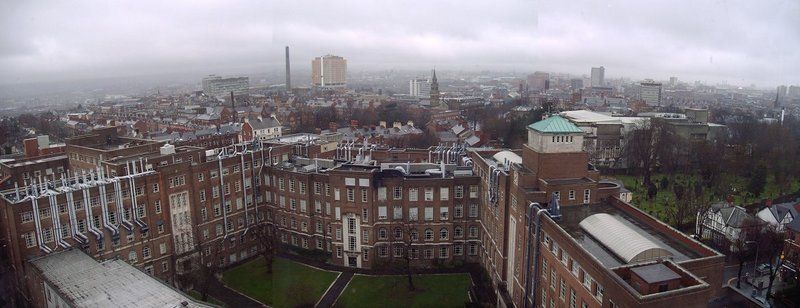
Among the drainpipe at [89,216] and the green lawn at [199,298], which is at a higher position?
the drainpipe at [89,216]

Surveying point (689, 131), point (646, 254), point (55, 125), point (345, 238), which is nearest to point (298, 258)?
point (345, 238)

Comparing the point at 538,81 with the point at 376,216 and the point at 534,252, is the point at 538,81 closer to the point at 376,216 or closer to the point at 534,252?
the point at 376,216

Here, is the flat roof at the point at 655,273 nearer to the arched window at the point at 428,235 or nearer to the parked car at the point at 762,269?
the arched window at the point at 428,235

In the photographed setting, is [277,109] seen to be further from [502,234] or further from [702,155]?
[502,234]

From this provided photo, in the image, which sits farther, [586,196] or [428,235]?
[428,235]

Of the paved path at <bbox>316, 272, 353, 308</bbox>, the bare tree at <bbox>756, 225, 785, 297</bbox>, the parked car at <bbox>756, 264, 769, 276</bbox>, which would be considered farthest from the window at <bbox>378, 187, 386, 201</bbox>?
the parked car at <bbox>756, 264, 769, 276</bbox>

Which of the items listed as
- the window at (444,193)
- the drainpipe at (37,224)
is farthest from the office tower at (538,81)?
the drainpipe at (37,224)

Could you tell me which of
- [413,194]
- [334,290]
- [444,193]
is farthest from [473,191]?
[334,290]
